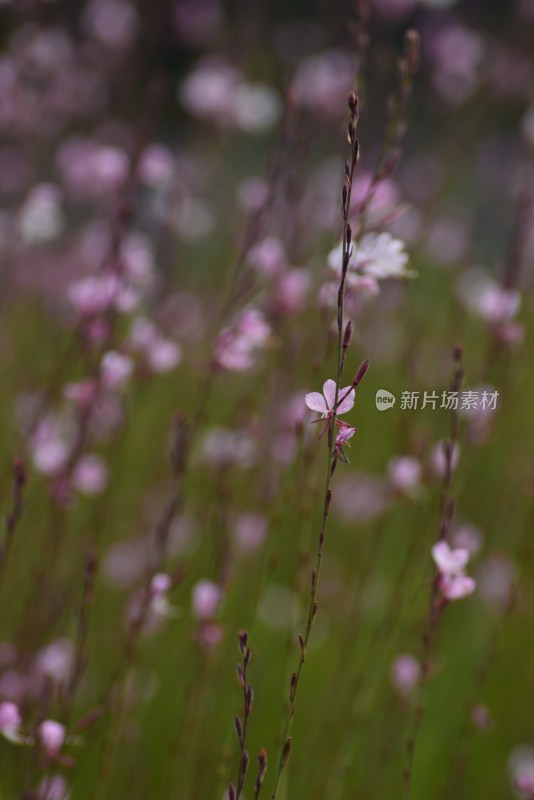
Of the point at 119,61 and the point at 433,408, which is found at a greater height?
the point at 119,61

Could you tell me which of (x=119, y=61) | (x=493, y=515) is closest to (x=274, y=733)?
(x=493, y=515)

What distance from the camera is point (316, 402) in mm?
817

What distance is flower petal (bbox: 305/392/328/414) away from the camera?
80cm

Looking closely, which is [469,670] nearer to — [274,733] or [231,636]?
[274,733]

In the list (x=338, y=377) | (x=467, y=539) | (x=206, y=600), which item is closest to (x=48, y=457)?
(x=206, y=600)

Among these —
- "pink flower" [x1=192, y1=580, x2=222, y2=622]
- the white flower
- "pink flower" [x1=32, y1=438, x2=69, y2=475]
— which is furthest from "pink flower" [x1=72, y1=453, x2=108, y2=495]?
the white flower

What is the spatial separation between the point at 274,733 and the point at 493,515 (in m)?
0.77

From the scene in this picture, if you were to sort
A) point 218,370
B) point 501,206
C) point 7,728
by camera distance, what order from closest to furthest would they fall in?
point 7,728
point 218,370
point 501,206

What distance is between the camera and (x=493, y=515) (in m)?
2.27

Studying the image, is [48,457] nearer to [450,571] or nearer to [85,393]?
[85,393]

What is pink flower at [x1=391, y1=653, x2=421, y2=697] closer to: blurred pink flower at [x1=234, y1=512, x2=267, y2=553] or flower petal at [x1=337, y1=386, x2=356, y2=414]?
blurred pink flower at [x1=234, y1=512, x2=267, y2=553]

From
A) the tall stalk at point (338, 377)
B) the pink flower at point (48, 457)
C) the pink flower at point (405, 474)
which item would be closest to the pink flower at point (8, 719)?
the tall stalk at point (338, 377)

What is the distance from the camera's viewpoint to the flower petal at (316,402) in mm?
804

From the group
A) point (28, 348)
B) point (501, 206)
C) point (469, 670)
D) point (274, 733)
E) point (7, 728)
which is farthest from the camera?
point (501, 206)
